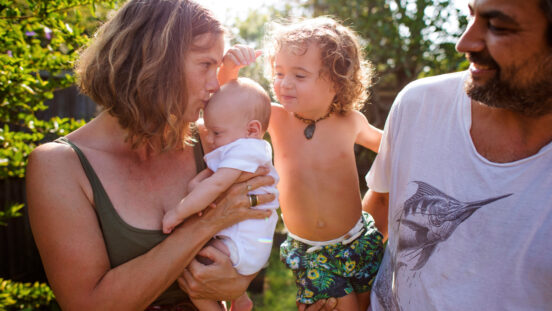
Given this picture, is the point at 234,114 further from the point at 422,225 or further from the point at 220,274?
the point at 422,225

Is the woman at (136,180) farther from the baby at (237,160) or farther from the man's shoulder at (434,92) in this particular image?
the man's shoulder at (434,92)

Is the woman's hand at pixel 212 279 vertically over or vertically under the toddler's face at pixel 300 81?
under

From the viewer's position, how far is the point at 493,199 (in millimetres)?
1501

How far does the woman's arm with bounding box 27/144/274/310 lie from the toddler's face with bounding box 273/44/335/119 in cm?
125

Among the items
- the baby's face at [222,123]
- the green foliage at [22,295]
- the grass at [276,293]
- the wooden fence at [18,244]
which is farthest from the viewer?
the grass at [276,293]

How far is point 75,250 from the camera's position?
1587 mm

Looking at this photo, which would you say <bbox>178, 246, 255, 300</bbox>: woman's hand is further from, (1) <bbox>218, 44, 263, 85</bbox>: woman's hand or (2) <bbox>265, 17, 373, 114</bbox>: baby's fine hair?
(2) <bbox>265, 17, 373, 114</bbox>: baby's fine hair

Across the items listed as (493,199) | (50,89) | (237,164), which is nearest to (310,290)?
(237,164)

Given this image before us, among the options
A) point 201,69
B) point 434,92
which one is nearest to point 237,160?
point 201,69

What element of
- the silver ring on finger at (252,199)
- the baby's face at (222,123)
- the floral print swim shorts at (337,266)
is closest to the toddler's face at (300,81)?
the baby's face at (222,123)

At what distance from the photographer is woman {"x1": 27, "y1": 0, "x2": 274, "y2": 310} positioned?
63.2 inches

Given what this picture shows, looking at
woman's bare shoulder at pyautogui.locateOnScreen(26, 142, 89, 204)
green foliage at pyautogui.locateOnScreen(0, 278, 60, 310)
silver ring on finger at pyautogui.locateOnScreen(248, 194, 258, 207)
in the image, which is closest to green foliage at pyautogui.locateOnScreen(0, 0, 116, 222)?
green foliage at pyautogui.locateOnScreen(0, 278, 60, 310)

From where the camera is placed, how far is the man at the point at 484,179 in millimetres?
1417

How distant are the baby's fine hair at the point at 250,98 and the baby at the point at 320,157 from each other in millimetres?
Answer: 226
